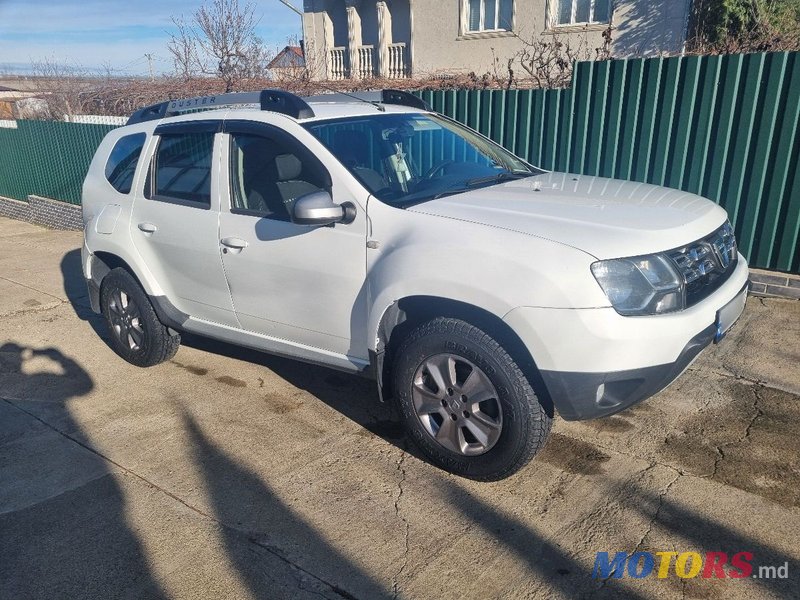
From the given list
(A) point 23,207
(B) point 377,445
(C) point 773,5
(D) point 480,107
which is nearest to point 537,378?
(B) point 377,445

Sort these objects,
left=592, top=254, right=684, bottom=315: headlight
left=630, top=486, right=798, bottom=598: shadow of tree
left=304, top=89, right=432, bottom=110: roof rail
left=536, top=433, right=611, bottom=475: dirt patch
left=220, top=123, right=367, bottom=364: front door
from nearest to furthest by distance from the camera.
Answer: left=630, top=486, right=798, bottom=598: shadow of tree
left=592, top=254, right=684, bottom=315: headlight
left=536, top=433, right=611, bottom=475: dirt patch
left=220, top=123, right=367, bottom=364: front door
left=304, top=89, right=432, bottom=110: roof rail

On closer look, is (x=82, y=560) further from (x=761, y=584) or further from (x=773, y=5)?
(x=773, y=5)

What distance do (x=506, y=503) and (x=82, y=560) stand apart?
6.34 feet

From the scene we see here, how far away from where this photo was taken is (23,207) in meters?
12.4

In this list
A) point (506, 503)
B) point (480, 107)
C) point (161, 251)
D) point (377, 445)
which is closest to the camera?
point (506, 503)

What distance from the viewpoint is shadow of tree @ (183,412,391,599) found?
8.85 feet

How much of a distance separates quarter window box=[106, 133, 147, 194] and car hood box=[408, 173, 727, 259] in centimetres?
249

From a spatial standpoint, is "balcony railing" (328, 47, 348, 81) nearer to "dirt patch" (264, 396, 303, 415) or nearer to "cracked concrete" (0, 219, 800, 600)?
"cracked concrete" (0, 219, 800, 600)

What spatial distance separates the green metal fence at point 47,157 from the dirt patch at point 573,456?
30.7 feet

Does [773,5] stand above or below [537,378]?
above

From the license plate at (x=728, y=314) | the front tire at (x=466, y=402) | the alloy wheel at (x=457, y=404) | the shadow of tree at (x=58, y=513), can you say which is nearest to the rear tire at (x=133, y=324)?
the shadow of tree at (x=58, y=513)

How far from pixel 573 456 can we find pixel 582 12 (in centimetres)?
1516

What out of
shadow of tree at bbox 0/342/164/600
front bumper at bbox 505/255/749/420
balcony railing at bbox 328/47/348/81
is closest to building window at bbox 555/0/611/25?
balcony railing at bbox 328/47/348/81

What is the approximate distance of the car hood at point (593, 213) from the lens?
2.93 m
